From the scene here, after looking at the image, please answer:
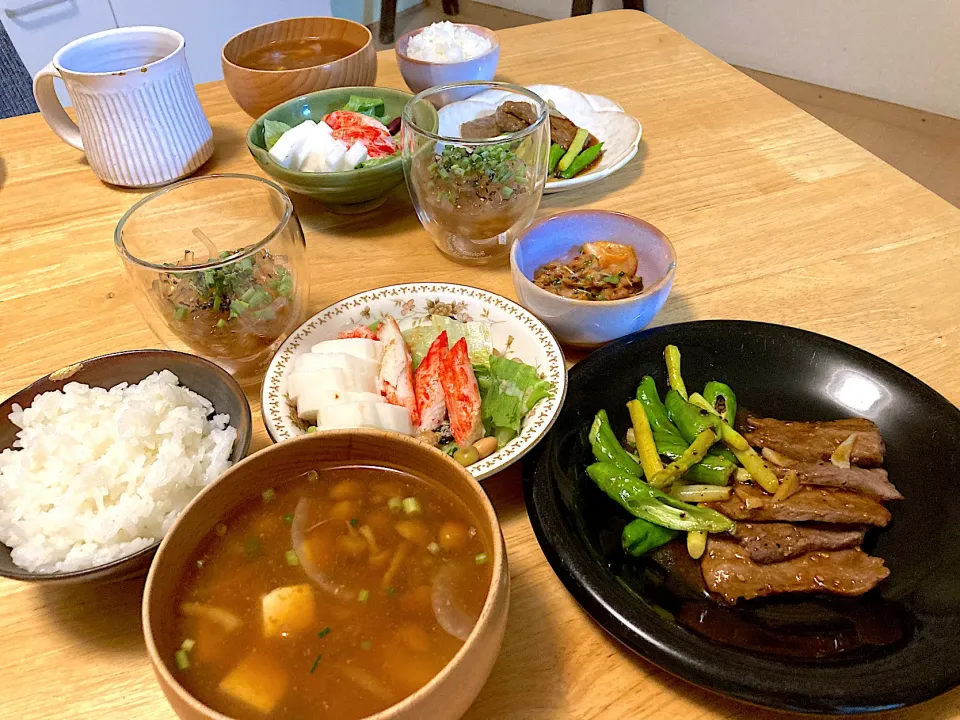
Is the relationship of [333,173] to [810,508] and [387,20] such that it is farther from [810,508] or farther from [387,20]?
[387,20]

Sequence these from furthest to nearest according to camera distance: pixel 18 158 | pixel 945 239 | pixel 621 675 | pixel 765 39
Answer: pixel 765 39 < pixel 18 158 < pixel 945 239 < pixel 621 675

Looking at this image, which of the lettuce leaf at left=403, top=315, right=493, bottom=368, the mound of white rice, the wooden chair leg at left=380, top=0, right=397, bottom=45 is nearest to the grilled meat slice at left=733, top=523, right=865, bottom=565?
the lettuce leaf at left=403, top=315, right=493, bottom=368

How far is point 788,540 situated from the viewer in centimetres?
93

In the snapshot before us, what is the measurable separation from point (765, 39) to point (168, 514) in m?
4.66

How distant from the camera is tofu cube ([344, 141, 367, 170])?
1.52m

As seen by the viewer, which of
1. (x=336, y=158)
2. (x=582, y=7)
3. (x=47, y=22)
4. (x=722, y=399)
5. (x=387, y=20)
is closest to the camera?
(x=722, y=399)

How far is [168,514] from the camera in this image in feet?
2.89

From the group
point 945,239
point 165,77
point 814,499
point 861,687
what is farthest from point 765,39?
point 861,687

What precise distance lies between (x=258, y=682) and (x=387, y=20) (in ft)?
18.0

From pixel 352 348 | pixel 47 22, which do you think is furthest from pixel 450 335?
pixel 47 22

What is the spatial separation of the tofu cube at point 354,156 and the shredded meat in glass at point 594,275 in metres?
0.48

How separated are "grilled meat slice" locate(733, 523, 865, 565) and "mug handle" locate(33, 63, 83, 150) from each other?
164 centimetres

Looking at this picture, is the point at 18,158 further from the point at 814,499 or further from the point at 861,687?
the point at 861,687

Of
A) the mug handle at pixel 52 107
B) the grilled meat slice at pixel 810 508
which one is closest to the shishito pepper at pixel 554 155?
the grilled meat slice at pixel 810 508
